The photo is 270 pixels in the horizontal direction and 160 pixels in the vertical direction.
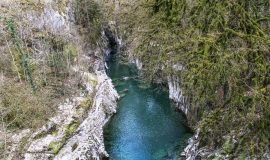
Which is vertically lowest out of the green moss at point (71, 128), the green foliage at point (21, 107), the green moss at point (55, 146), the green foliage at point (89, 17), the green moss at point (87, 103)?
the green moss at point (55, 146)

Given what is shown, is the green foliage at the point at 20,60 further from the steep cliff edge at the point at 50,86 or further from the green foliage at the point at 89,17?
the green foliage at the point at 89,17

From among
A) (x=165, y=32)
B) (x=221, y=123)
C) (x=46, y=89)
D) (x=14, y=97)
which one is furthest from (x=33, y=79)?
(x=221, y=123)

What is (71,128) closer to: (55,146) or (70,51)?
(55,146)

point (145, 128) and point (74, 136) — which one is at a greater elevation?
point (74, 136)

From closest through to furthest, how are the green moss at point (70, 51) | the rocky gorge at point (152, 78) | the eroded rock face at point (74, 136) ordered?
the rocky gorge at point (152, 78)
the eroded rock face at point (74, 136)
the green moss at point (70, 51)

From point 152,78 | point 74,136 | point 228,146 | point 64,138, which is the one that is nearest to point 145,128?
point 152,78

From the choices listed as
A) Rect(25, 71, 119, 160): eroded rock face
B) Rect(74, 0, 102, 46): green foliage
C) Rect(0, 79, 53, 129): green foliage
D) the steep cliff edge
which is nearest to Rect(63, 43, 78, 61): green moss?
the steep cliff edge

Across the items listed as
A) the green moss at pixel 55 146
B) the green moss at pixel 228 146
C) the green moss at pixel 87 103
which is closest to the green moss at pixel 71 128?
the green moss at pixel 55 146
